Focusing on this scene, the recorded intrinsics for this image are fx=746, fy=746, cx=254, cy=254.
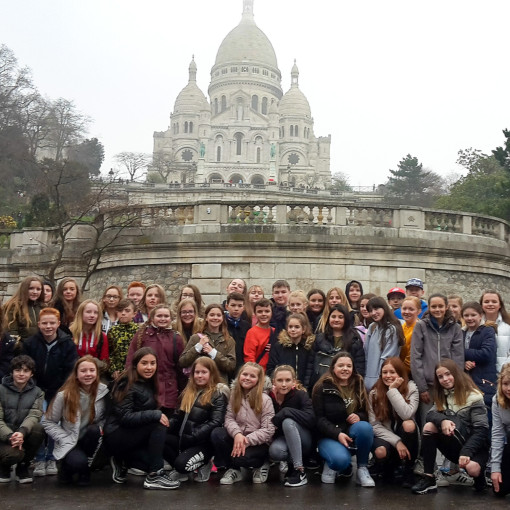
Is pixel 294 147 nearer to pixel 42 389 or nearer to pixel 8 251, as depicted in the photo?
pixel 8 251

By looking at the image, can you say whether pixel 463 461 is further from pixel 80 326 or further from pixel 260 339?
pixel 80 326

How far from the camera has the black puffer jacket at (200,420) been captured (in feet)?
25.6

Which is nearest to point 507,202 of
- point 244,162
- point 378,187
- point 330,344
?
point 330,344

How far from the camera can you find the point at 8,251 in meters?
19.8

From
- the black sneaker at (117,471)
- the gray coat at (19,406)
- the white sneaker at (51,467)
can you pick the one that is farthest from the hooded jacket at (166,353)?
the white sneaker at (51,467)

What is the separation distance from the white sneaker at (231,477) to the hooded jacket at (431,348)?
6.99 feet

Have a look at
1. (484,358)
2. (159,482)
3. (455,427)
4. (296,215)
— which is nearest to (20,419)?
(159,482)

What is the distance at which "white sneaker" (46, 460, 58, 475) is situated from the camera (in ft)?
26.3

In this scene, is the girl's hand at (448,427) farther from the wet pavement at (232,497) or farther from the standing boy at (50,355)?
the standing boy at (50,355)

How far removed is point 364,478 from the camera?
7535 mm

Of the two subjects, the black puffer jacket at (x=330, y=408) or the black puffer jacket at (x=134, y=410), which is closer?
the black puffer jacket at (x=134, y=410)

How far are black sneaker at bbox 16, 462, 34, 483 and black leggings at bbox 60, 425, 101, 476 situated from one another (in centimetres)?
36

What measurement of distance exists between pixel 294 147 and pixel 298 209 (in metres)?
118

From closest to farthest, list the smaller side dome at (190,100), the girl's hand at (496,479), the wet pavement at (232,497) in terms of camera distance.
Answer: the wet pavement at (232,497) < the girl's hand at (496,479) < the smaller side dome at (190,100)
